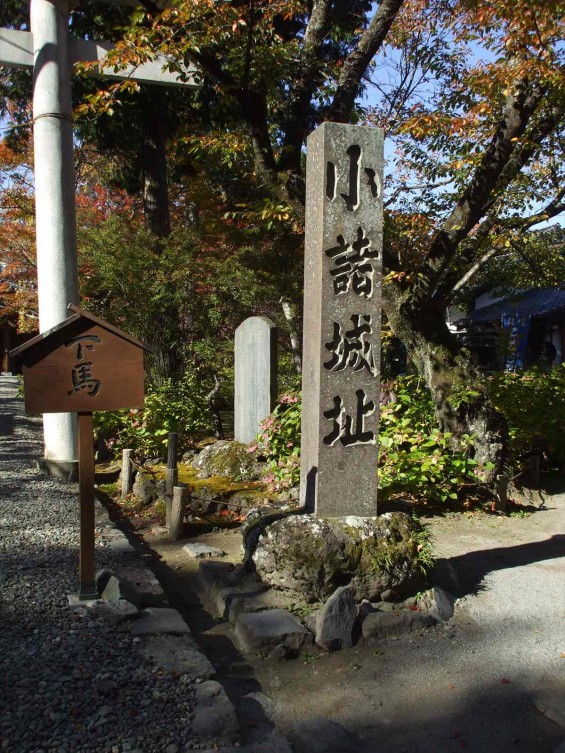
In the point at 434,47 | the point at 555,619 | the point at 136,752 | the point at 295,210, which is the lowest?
the point at 555,619

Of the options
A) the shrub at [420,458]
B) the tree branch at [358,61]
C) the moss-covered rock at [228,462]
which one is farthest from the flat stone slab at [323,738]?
the tree branch at [358,61]

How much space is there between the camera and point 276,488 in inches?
278

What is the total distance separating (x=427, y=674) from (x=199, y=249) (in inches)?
396

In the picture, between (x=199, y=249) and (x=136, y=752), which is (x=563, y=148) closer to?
(x=199, y=249)

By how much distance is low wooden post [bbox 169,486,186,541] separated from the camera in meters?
6.21

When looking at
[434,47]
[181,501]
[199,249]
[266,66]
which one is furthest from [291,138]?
[434,47]

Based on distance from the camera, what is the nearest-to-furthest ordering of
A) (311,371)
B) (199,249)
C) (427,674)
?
(427,674)
(311,371)
(199,249)

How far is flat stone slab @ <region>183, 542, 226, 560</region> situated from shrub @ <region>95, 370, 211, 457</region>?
3.36 metres

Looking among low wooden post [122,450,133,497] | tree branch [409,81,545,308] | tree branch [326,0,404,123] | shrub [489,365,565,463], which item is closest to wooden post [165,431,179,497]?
low wooden post [122,450,133,497]

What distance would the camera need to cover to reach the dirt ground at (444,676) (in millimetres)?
3051

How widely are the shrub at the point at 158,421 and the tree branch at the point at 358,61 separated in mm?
4843

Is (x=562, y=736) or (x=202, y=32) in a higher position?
(x=202, y=32)

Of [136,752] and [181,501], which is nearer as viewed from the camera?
[136,752]

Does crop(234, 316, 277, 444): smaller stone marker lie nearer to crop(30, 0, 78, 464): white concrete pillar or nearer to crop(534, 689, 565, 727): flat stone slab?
crop(30, 0, 78, 464): white concrete pillar
